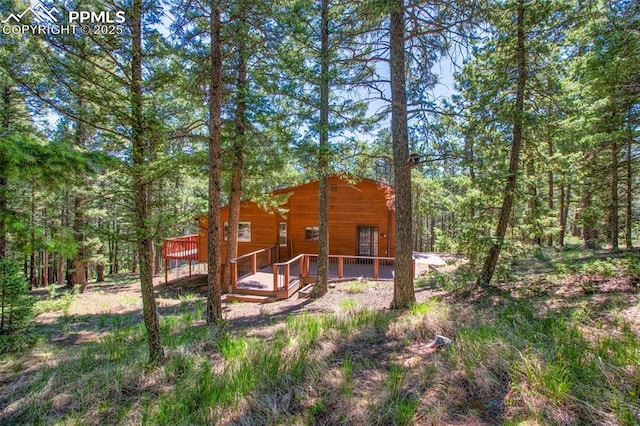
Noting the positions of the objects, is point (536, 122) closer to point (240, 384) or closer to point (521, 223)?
point (521, 223)

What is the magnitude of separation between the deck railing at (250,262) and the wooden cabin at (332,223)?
105 cm

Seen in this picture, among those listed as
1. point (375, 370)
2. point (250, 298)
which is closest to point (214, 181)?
point (375, 370)

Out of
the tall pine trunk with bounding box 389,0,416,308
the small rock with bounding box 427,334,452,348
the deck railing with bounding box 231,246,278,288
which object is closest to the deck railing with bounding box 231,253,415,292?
the deck railing with bounding box 231,246,278,288

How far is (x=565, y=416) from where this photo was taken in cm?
220

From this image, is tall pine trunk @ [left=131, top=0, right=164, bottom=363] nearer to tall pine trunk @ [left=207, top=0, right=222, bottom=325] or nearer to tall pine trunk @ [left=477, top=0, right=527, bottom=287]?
tall pine trunk @ [left=207, top=0, right=222, bottom=325]

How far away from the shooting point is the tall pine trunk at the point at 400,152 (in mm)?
6082

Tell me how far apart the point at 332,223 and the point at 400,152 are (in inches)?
338

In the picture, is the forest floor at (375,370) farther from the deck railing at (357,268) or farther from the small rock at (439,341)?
the deck railing at (357,268)

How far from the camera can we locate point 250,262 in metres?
12.2

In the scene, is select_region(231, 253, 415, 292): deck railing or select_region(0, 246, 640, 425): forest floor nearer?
select_region(0, 246, 640, 425): forest floor

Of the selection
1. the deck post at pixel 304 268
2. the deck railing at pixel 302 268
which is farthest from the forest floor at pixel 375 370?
the deck post at pixel 304 268

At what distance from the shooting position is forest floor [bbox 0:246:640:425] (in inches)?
96.6

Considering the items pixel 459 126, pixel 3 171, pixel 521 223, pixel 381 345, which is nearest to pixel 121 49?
pixel 3 171

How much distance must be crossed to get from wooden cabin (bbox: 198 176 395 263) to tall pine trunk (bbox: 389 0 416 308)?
22.6 ft
